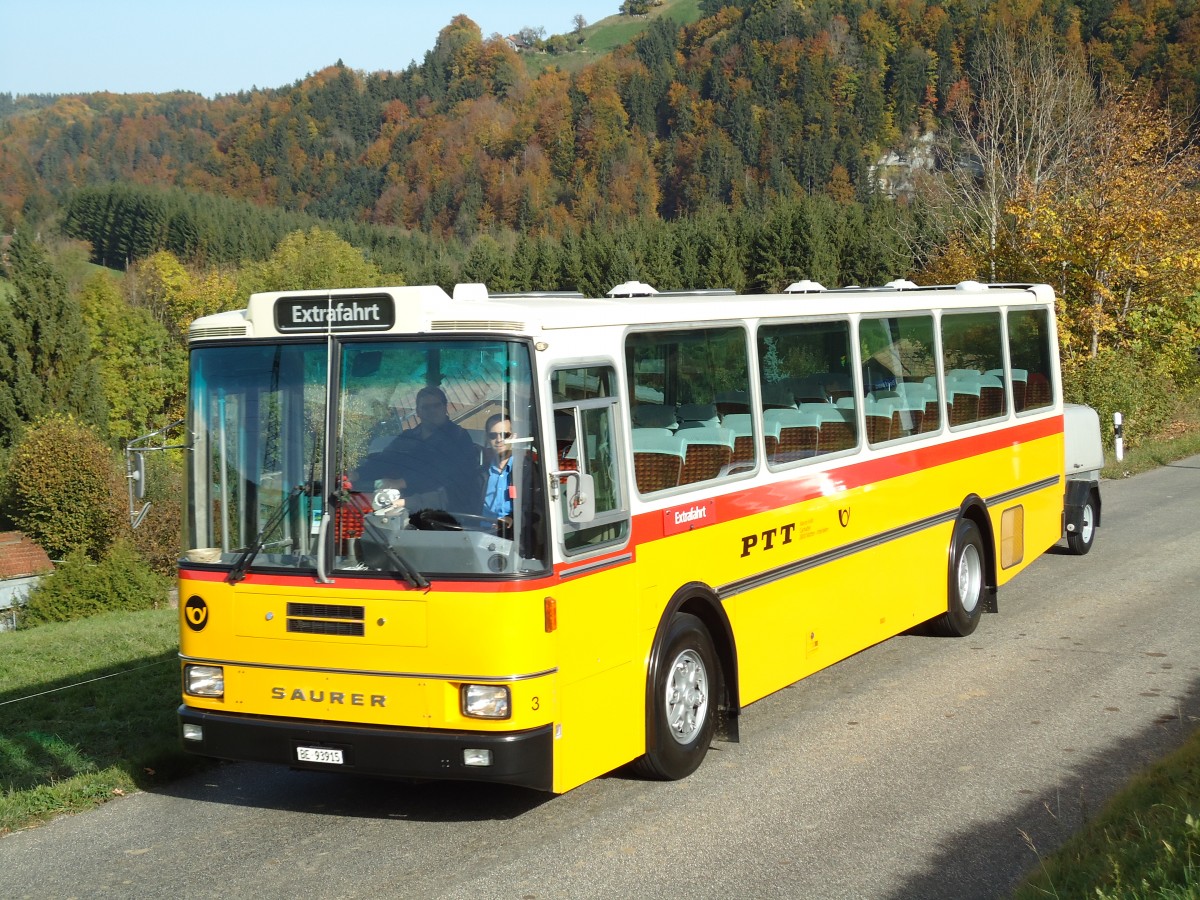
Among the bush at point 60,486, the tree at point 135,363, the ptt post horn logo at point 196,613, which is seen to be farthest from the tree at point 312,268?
the ptt post horn logo at point 196,613

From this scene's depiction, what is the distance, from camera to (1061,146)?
40125 mm

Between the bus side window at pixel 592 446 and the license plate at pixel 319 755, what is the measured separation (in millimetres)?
1473

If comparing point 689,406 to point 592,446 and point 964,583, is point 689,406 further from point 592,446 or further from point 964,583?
point 964,583

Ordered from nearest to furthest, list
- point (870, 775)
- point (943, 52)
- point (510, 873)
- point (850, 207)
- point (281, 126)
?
point (510, 873) < point (870, 775) < point (850, 207) < point (943, 52) < point (281, 126)

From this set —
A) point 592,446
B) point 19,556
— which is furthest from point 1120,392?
point 19,556

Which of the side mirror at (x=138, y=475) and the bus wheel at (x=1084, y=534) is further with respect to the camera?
the bus wheel at (x=1084, y=534)

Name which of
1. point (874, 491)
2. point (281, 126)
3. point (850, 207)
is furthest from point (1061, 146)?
point (281, 126)

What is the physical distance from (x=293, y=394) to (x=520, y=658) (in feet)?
5.72

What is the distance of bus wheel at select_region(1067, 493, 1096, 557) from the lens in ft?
47.9

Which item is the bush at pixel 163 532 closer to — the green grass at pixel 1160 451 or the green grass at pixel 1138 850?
the green grass at pixel 1160 451

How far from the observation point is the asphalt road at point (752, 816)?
19.6 feet

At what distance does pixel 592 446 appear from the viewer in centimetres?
671

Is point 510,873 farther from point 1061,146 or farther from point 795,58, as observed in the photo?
point 795,58

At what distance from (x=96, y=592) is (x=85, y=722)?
21.5 metres
